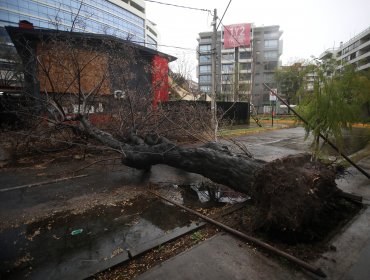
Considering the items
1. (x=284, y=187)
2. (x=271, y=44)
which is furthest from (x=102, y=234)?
(x=271, y=44)

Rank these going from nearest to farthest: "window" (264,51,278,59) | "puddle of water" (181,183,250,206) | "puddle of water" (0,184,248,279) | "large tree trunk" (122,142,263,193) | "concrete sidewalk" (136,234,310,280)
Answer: "concrete sidewalk" (136,234,310,280) → "puddle of water" (0,184,248,279) → "large tree trunk" (122,142,263,193) → "puddle of water" (181,183,250,206) → "window" (264,51,278,59)

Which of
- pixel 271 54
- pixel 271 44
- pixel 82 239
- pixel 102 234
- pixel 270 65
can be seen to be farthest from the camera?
pixel 271 54

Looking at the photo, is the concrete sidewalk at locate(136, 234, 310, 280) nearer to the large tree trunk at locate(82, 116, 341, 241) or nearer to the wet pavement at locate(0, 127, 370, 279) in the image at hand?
the wet pavement at locate(0, 127, 370, 279)

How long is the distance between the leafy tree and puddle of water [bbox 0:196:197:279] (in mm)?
3666

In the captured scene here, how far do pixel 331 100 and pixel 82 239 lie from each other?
214 inches

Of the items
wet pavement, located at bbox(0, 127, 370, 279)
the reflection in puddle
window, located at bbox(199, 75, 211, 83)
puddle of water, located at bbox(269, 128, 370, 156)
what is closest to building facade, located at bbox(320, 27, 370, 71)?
window, located at bbox(199, 75, 211, 83)

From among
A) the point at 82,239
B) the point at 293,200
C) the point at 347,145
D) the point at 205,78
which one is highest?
the point at 205,78

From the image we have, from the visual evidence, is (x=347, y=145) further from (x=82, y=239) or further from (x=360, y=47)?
(x=360, y=47)

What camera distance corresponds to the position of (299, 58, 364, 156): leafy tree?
16.3 feet

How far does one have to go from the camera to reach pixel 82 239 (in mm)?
3305

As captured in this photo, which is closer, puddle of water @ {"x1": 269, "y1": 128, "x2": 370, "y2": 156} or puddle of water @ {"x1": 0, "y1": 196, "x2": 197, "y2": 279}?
puddle of water @ {"x1": 0, "y1": 196, "x2": 197, "y2": 279}

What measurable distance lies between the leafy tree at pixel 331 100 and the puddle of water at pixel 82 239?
3666mm

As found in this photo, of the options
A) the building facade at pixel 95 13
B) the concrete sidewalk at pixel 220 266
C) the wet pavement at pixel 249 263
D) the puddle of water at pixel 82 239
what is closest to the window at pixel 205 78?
the building facade at pixel 95 13

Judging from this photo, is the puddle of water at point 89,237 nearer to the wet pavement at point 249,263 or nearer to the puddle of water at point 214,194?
the puddle of water at point 214,194
